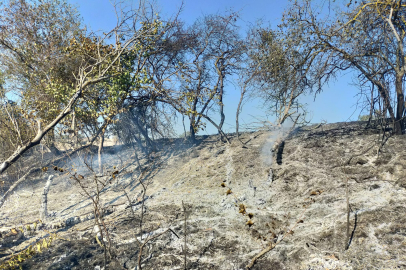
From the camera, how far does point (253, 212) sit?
7.01 m

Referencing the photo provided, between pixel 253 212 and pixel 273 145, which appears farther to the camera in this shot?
pixel 273 145

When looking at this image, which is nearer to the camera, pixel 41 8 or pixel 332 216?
pixel 332 216

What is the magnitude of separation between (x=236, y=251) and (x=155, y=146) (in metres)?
9.80

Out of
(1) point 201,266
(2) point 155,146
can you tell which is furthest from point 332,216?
(2) point 155,146

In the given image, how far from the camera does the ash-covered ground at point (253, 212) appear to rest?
502cm

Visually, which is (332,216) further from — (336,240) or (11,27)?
(11,27)

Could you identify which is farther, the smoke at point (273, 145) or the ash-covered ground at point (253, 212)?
the smoke at point (273, 145)

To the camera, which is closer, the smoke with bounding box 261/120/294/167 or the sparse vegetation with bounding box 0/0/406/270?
the sparse vegetation with bounding box 0/0/406/270

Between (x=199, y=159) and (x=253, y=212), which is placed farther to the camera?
(x=199, y=159)

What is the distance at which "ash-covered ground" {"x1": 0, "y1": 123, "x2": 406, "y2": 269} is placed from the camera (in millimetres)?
5016

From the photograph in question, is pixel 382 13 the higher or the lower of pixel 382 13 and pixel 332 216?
the higher

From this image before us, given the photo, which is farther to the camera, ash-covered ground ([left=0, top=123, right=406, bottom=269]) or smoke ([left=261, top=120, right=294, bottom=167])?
smoke ([left=261, top=120, right=294, bottom=167])

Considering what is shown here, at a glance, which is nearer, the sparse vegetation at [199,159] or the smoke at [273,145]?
the sparse vegetation at [199,159]

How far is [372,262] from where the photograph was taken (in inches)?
175
